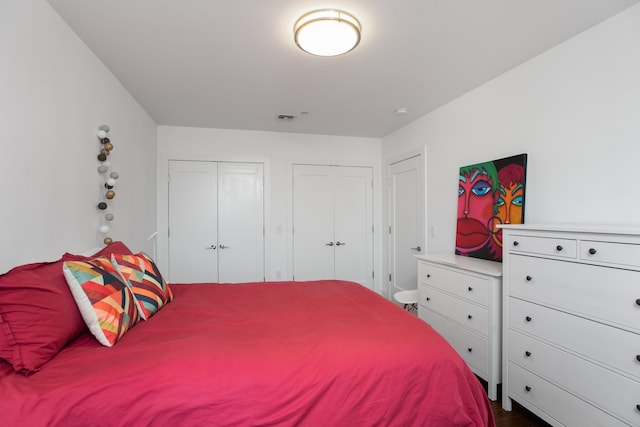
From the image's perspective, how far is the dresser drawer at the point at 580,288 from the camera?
142cm

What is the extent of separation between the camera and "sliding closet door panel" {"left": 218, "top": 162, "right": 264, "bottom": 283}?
13.3 ft

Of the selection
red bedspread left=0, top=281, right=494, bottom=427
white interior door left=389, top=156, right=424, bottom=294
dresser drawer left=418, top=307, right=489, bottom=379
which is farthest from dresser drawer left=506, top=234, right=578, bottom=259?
white interior door left=389, top=156, right=424, bottom=294

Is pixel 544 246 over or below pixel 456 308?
over

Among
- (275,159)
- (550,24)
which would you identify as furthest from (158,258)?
(550,24)

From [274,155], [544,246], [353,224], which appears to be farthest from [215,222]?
[544,246]

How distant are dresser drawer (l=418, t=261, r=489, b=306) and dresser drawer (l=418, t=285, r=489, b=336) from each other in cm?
5

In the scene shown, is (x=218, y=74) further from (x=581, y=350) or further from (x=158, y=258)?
(x=581, y=350)

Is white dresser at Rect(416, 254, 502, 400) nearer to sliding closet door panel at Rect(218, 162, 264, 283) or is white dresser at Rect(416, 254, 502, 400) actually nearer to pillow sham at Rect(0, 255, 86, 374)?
sliding closet door panel at Rect(218, 162, 264, 283)

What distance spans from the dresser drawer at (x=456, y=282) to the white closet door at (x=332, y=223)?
165 cm

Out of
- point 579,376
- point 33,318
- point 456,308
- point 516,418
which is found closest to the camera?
point 33,318

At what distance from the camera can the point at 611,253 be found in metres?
1.48

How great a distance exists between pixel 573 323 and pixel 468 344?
835 mm

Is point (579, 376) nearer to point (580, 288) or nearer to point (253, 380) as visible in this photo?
point (580, 288)

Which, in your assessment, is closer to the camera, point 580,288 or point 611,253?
point 611,253
